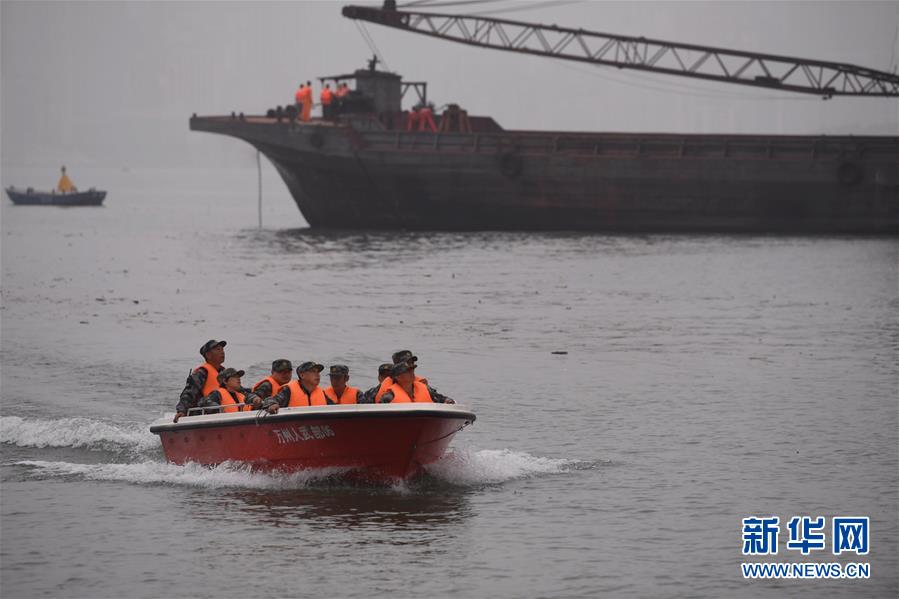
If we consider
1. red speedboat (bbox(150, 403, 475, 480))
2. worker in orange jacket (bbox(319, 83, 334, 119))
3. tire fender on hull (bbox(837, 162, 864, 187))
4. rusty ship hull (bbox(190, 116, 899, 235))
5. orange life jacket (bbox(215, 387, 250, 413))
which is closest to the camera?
red speedboat (bbox(150, 403, 475, 480))

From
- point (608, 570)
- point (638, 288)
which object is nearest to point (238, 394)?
point (608, 570)

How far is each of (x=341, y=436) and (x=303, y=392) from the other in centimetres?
86

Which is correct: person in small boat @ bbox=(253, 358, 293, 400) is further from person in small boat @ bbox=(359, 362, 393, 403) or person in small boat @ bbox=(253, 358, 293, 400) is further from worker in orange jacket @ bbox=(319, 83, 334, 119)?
worker in orange jacket @ bbox=(319, 83, 334, 119)

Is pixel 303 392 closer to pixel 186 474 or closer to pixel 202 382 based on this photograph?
pixel 202 382

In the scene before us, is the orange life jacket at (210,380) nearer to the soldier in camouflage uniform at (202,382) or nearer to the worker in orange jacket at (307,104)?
the soldier in camouflage uniform at (202,382)

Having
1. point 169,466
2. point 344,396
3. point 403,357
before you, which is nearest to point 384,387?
point 403,357

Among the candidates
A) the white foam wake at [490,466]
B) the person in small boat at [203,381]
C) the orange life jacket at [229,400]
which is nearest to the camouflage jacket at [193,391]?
the person in small boat at [203,381]

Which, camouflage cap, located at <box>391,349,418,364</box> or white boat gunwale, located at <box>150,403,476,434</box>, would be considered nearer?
white boat gunwale, located at <box>150,403,476,434</box>

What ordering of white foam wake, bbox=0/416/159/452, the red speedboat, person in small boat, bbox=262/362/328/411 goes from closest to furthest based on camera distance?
the red speedboat, person in small boat, bbox=262/362/328/411, white foam wake, bbox=0/416/159/452

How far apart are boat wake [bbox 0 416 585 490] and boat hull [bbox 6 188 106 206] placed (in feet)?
354

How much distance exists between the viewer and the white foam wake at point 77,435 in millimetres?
22422

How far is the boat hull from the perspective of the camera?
128375 mm

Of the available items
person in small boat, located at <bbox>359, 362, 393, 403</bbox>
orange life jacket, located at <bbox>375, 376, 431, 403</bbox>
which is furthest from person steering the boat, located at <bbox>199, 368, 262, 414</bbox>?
orange life jacket, located at <bbox>375, 376, 431, 403</bbox>

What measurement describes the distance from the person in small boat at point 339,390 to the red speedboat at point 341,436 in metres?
0.64
